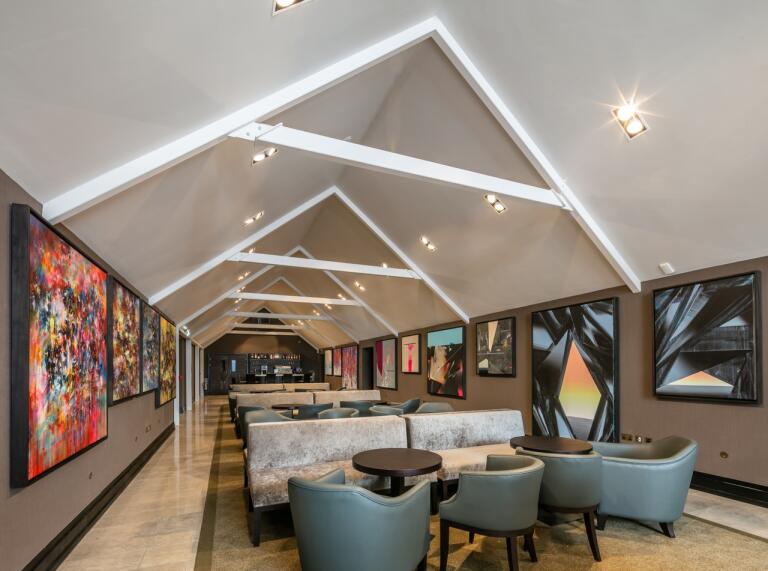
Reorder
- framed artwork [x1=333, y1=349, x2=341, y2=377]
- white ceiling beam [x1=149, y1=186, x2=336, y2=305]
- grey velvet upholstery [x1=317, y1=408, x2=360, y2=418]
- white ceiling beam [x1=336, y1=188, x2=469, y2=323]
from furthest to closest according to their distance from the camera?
1. framed artwork [x1=333, y1=349, x2=341, y2=377]
2. white ceiling beam [x1=336, y1=188, x2=469, y2=323]
3. white ceiling beam [x1=149, y1=186, x2=336, y2=305]
4. grey velvet upholstery [x1=317, y1=408, x2=360, y2=418]

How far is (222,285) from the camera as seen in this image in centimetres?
1023

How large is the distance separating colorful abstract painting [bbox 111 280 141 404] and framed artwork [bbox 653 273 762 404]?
20.0 ft

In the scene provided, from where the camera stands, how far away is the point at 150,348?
7.03 meters

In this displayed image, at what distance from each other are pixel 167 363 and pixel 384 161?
22.1 ft

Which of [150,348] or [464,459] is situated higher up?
[150,348]

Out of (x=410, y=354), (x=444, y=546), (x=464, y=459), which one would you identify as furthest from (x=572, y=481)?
(x=410, y=354)

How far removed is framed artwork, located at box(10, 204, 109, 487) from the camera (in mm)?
2627

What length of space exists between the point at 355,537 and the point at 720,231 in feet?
14.5

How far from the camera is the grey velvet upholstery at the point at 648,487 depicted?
143 inches

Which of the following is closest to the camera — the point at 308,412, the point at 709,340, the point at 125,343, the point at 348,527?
the point at 348,527

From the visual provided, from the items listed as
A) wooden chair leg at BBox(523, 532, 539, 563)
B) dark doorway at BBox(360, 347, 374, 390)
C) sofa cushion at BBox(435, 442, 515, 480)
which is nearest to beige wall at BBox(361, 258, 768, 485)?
sofa cushion at BBox(435, 442, 515, 480)

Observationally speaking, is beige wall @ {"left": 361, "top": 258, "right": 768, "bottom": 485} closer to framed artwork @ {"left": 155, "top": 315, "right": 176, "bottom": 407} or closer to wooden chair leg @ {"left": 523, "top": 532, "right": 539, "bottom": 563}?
wooden chair leg @ {"left": 523, "top": 532, "right": 539, "bottom": 563}

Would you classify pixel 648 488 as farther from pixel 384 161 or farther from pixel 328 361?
pixel 328 361

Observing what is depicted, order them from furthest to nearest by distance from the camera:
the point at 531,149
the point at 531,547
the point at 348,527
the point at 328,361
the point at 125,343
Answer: the point at 328,361 → the point at 125,343 → the point at 531,149 → the point at 531,547 → the point at 348,527
